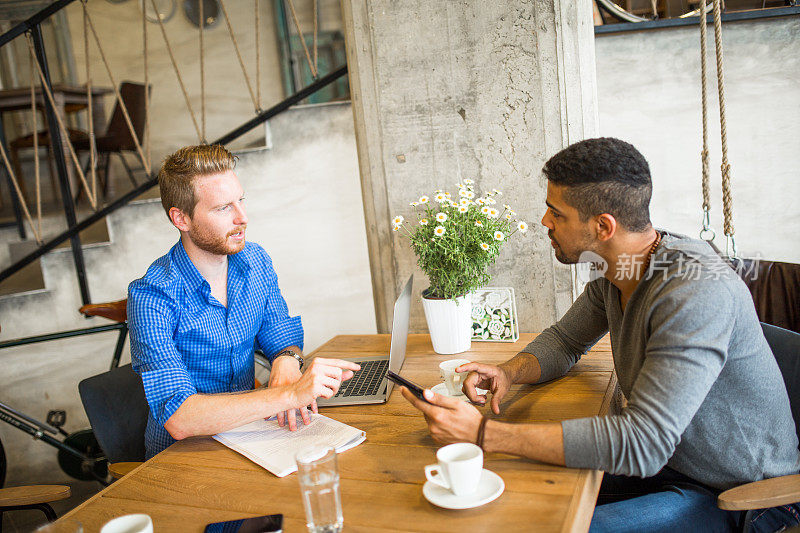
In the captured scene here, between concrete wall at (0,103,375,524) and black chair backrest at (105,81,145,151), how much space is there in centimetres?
105

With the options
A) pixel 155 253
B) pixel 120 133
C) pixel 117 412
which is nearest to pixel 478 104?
pixel 117 412

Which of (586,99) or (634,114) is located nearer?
(586,99)

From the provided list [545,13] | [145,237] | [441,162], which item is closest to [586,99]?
[545,13]

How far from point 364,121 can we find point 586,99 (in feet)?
2.72

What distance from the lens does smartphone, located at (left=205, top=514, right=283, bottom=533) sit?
1021 mm

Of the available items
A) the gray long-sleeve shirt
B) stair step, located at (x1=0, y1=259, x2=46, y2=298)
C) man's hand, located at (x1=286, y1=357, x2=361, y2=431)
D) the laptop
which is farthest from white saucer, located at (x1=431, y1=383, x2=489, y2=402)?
stair step, located at (x1=0, y1=259, x2=46, y2=298)

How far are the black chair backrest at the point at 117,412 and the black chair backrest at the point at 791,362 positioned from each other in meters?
1.75

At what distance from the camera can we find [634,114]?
320cm

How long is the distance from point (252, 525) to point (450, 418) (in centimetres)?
43

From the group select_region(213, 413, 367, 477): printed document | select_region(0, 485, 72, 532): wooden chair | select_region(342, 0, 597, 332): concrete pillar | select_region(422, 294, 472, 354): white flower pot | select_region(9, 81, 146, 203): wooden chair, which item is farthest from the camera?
select_region(9, 81, 146, 203): wooden chair

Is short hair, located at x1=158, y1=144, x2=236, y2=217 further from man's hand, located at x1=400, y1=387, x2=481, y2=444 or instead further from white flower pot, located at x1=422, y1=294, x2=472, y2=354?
man's hand, located at x1=400, y1=387, x2=481, y2=444

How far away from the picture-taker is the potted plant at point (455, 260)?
184 centimetres

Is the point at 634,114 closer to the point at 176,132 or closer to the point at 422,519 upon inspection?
the point at 422,519

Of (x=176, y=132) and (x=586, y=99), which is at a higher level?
(x=176, y=132)
